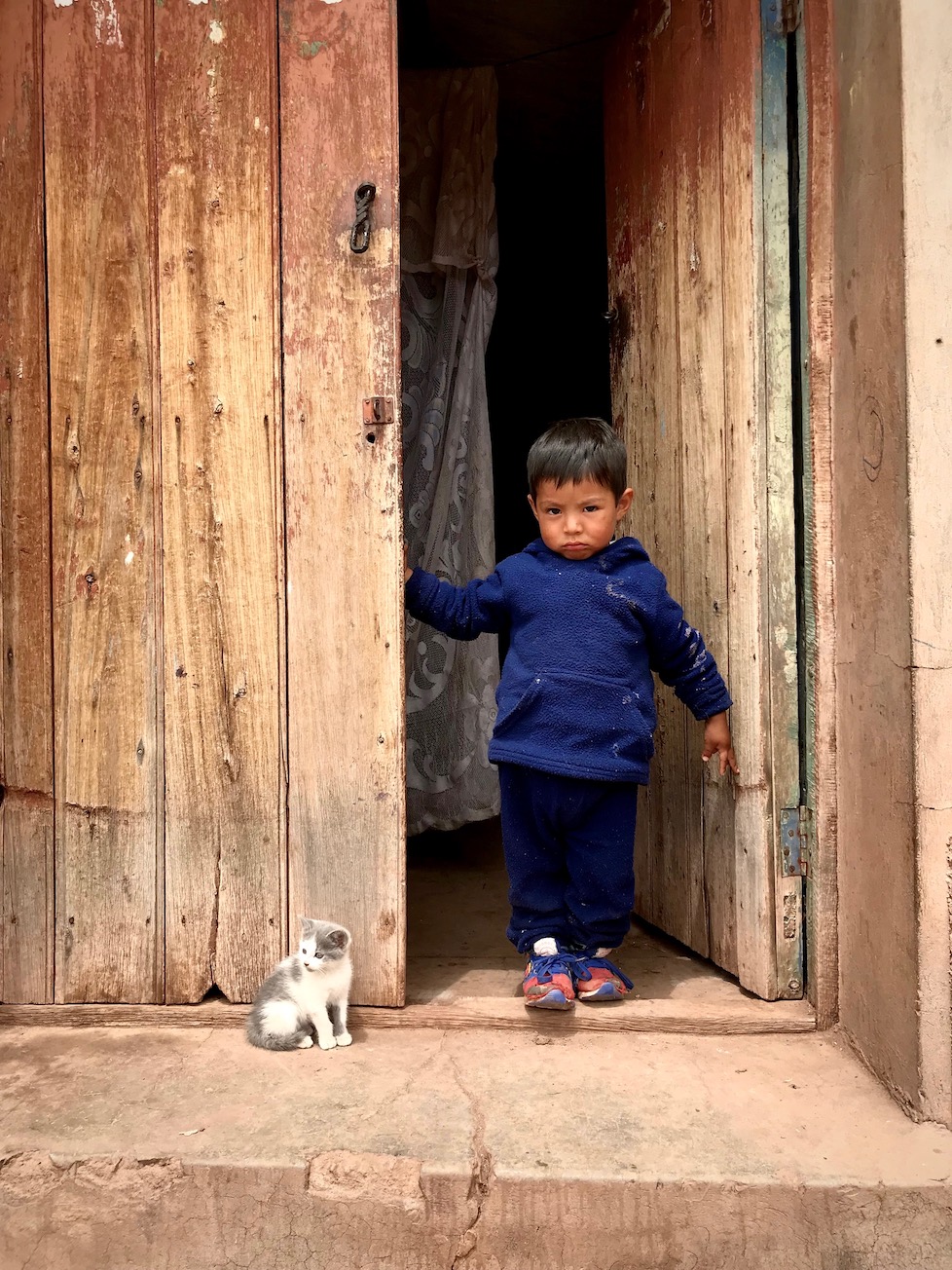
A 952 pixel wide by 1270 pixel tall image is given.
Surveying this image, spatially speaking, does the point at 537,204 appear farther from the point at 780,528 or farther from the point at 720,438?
the point at 780,528

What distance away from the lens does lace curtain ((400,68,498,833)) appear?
312 cm

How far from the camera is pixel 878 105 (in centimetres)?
184

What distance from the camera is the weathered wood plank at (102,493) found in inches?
84.0

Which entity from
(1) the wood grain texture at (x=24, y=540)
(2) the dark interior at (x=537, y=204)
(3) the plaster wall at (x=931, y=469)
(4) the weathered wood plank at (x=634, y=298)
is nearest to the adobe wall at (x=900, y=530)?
(3) the plaster wall at (x=931, y=469)

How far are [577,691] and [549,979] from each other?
0.62 meters

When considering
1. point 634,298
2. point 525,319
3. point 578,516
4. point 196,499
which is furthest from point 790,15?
point 525,319

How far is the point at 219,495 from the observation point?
215cm

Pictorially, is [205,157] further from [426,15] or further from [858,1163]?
[858,1163]

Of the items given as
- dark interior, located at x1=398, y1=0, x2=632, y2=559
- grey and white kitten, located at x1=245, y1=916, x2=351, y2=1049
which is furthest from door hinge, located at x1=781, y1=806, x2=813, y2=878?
dark interior, located at x1=398, y1=0, x2=632, y2=559

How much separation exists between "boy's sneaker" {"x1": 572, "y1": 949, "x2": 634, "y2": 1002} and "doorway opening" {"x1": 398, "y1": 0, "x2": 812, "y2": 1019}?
0.33 ft

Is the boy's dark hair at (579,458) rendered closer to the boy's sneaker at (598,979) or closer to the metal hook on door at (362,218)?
the metal hook on door at (362,218)

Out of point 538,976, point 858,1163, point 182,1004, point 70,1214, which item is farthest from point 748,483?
point 70,1214

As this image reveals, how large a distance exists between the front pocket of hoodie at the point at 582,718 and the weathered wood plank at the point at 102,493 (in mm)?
840

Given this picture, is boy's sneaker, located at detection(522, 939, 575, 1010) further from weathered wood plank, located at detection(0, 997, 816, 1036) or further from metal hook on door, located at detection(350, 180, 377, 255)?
metal hook on door, located at detection(350, 180, 377, 255)
